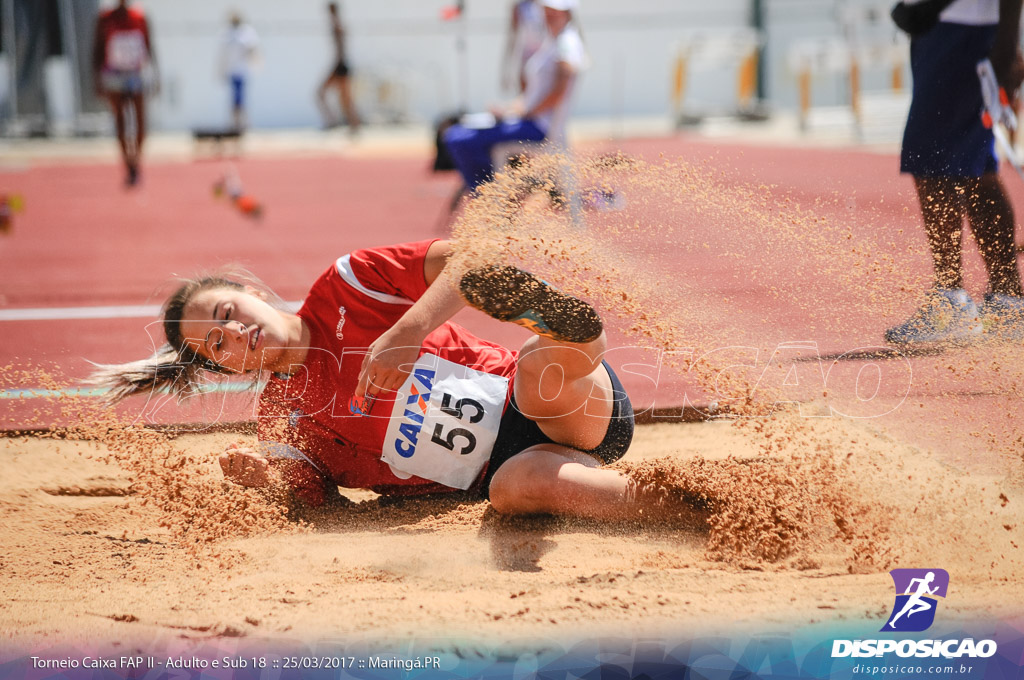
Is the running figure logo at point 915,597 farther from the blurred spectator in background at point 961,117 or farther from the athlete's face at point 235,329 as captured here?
the athlete's face at point 235,329

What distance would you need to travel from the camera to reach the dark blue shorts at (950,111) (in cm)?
334

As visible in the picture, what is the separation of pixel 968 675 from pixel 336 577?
1185 mm

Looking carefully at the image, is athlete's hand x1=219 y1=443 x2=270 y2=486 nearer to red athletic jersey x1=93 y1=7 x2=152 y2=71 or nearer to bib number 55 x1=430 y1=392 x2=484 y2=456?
bib number 55 x1=430 y1=392 x2=484 y2=456

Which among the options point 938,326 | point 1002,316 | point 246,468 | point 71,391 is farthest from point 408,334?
point 1002,316

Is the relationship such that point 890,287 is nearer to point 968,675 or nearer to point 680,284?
point 680,284

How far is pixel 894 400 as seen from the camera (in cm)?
240

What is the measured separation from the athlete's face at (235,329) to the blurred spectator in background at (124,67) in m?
8.93

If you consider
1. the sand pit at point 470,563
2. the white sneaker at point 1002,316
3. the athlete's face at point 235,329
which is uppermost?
the athlete's face at point 235,329

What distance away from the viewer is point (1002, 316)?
2455 millimetres

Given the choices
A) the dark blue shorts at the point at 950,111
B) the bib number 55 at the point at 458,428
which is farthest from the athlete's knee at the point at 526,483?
the dark blue shorts at the point at 950,111

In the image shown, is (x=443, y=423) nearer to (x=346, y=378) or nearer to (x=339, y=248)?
(x=346, y=378)

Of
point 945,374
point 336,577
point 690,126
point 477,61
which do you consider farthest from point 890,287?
point 477,61

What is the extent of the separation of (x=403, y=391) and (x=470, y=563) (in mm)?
451

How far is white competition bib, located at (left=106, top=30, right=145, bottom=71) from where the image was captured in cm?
1030
